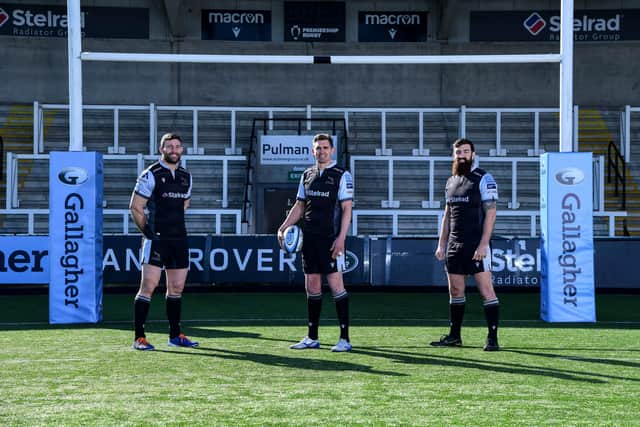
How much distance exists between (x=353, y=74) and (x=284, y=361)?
58.1 ft

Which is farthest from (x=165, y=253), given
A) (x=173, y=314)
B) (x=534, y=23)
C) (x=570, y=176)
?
(x=534, y=23)

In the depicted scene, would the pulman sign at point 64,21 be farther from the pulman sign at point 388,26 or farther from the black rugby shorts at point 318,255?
the black rugby shorts at point 318,255

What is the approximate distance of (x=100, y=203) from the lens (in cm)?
1050

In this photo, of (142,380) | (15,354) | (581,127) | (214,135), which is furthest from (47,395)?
(581,127)

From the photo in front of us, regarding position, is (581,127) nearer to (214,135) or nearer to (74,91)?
(214,135)

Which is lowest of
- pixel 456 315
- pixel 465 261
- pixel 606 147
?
pixel 456 315

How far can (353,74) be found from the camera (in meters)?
23.9

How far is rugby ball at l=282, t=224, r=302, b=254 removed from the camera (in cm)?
827

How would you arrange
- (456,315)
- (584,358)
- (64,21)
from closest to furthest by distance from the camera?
(584,358), (456,315), (64,21)

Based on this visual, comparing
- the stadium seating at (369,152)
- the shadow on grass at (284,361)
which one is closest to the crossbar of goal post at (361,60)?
the shadow on grass at (284,361)

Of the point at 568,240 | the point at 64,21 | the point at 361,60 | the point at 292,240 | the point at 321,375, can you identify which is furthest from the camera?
the point at 64,21

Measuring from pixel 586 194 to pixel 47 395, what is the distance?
7107 millimetres

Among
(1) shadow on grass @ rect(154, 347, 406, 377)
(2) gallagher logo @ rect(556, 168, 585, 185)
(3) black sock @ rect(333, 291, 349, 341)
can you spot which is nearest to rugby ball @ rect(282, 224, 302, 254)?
(3) black sock @ rect(333, 291, 349, 341)

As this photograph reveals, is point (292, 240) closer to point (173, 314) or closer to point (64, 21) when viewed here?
point (173, 314)
